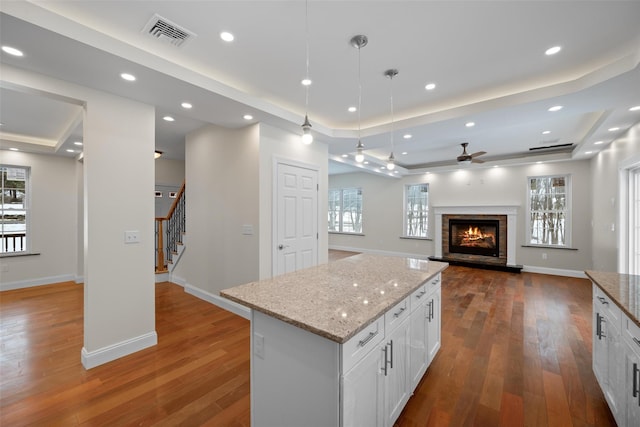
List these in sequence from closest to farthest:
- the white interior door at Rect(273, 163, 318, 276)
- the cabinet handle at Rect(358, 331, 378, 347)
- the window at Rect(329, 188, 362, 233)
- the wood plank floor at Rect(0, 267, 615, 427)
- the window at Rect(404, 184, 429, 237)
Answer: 1. the cabinet handle at Rect(358, 331, 378, 347)
2. the wood plank floor at Rect(0, 267, 615, 427)
3. the white interior door at Rect(273, 163, 318, 276)
4. the window at Rect(404, 184, 429, 237)
5. the window at Rect(329, 188, 362, 233)

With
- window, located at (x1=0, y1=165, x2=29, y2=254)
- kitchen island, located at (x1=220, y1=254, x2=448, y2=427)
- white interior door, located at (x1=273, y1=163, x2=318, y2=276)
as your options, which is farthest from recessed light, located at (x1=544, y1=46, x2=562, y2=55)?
window, located at (x1=0, y1=165, x2=29, y2=254)

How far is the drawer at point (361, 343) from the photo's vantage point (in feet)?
4.13

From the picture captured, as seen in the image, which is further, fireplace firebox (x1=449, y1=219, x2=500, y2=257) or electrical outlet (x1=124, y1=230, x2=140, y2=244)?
fireplace firebox (x1=449, y1=219, x2=500, y2=257)

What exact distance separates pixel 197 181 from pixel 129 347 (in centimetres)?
266

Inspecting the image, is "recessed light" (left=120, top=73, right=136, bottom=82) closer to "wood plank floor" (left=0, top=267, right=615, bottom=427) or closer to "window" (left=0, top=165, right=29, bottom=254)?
"wood plank floor" (left=0, top=267, right=615, bottom=427)

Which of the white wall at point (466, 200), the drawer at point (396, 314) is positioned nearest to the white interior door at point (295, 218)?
the drawer at point (396, 314)

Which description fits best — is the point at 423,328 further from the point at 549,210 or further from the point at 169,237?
the point at 549,210

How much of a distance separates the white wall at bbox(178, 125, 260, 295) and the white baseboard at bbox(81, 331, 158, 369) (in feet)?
4.02

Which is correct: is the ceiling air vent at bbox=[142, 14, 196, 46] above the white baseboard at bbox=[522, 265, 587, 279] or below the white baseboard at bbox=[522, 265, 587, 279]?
above

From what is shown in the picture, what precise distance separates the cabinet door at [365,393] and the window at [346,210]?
820 centimetres

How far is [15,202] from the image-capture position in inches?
199

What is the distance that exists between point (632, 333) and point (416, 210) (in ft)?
23.4

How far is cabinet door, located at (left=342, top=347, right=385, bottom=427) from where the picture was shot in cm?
127

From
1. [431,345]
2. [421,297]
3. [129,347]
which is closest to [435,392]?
[431,345]
